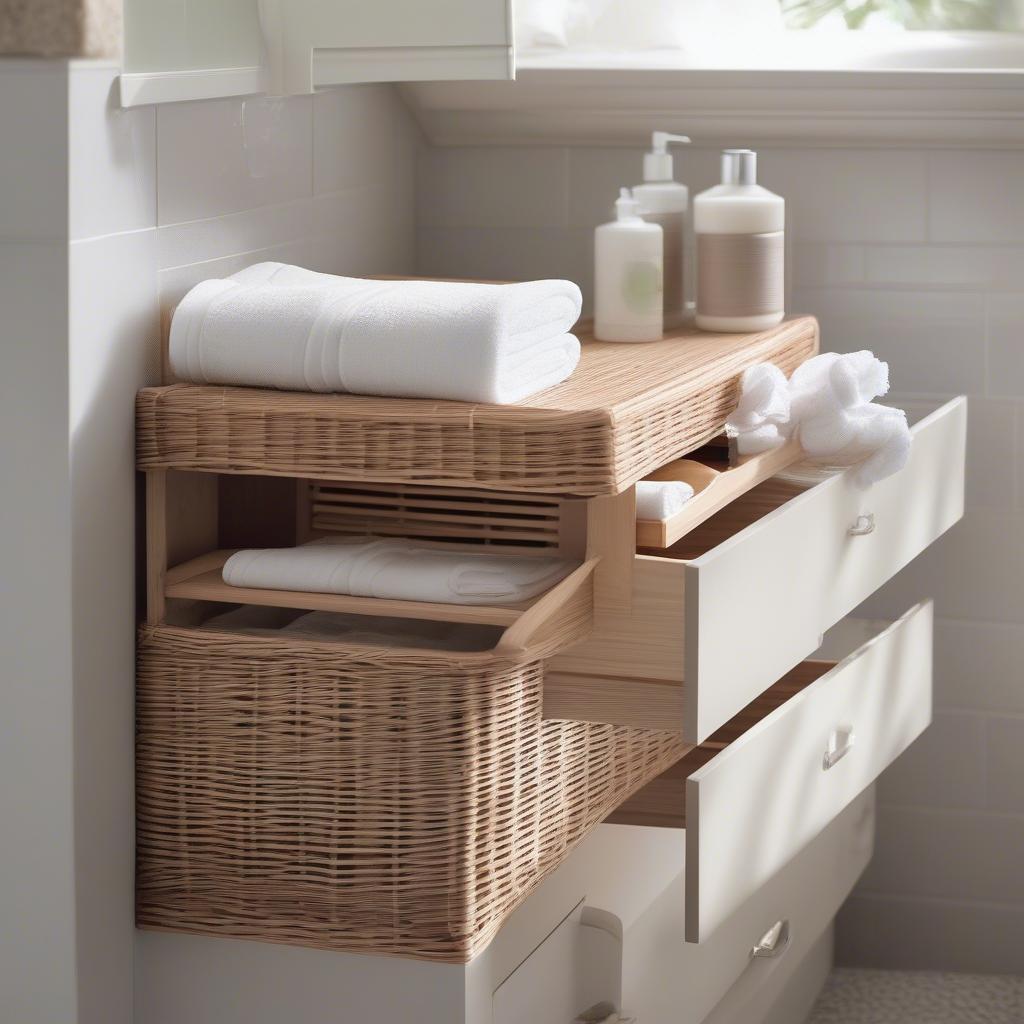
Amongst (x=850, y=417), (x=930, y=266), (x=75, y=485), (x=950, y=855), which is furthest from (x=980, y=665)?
(x=75, y=485)

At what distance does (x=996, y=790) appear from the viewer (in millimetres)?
2209

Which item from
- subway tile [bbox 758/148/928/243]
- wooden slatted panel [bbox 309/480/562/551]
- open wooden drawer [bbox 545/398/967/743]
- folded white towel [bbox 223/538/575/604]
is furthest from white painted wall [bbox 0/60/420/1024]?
subway tile [bbox 758/148/928/243]

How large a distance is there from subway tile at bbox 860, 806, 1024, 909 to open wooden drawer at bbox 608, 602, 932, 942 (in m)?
0.31

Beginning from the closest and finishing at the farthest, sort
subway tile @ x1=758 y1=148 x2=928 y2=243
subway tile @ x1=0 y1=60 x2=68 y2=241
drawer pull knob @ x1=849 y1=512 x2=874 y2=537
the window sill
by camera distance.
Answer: subway tile @ x1=0 y1=60 x2=68 y2=241 → drawer pull knob @ x1=849 y1=512 x2=874 y2=537 → the window sill → subway tile @ x1=758 y1=148 x2=928 y2=243

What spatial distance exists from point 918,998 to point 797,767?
2.62 ft

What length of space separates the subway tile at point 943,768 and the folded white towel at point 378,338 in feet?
3.31

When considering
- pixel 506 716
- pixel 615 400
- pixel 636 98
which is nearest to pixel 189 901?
pixel 506 716

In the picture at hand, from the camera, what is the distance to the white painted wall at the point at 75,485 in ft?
4.12

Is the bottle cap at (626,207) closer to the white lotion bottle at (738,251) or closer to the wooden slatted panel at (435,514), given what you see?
the white lotion bottle at (738,251)

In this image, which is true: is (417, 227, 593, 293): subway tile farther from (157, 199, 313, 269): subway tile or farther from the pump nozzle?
(157, 199, 313, 269): subway tile

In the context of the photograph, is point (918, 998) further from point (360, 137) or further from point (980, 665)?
point (360, 137)

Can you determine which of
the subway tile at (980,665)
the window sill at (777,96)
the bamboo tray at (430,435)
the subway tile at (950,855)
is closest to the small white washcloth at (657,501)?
Result: the bamboo tray at (430,435)

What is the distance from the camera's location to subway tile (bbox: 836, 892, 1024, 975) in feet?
7.37

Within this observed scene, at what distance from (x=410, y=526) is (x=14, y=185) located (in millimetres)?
466
